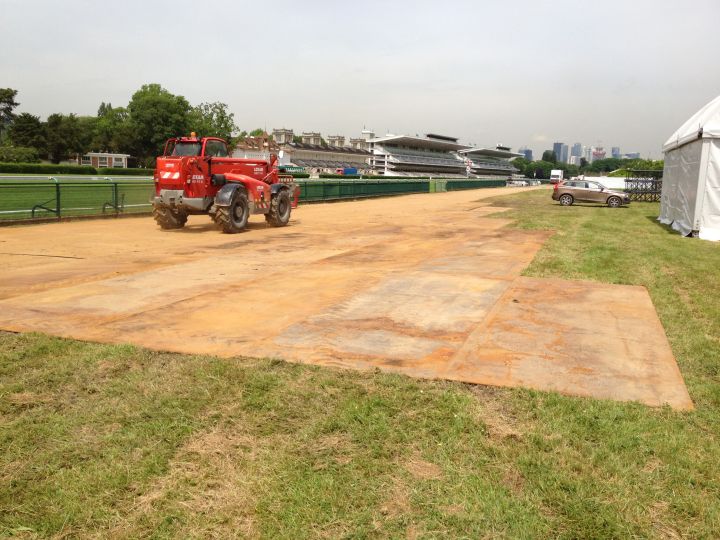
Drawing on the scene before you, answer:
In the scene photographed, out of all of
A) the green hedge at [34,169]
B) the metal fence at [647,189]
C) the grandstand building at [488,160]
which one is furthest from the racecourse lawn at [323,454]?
the grandstand building at [488,160]

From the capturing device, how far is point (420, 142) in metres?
153

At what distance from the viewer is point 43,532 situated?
109 inches

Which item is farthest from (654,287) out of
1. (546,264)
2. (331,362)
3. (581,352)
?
(331,362)

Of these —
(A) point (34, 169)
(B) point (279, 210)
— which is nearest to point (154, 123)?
(A) point (34, 169)

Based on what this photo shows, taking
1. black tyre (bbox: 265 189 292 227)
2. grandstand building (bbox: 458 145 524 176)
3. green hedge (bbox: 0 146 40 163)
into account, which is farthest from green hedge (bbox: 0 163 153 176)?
grandstand building (bbox: 458 145 524 176)

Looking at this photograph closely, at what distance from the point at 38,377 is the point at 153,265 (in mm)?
5960

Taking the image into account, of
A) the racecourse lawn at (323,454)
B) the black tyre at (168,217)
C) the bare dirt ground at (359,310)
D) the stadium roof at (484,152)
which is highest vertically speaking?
the stadium roof at (484,152)

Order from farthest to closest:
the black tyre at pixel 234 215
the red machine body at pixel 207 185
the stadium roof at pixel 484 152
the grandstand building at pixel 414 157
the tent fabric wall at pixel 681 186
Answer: the stadium roof at pixel 484 152 < the grandstand building at pixel 414 157 < the tent fabric wall at pixel 681 186 < the black tyre at pixel 234 215 < the red machine body at pixel 207 185

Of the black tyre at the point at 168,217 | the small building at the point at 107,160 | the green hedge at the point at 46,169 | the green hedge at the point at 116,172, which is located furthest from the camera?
the small building at the point at 107,160

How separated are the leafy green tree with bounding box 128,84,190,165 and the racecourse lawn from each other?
317ft

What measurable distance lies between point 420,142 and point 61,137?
9245cm

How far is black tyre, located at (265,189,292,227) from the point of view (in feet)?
57.8

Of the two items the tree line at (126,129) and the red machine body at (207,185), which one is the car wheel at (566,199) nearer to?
the red machine body at (207,185)

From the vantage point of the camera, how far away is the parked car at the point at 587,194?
109 ft
